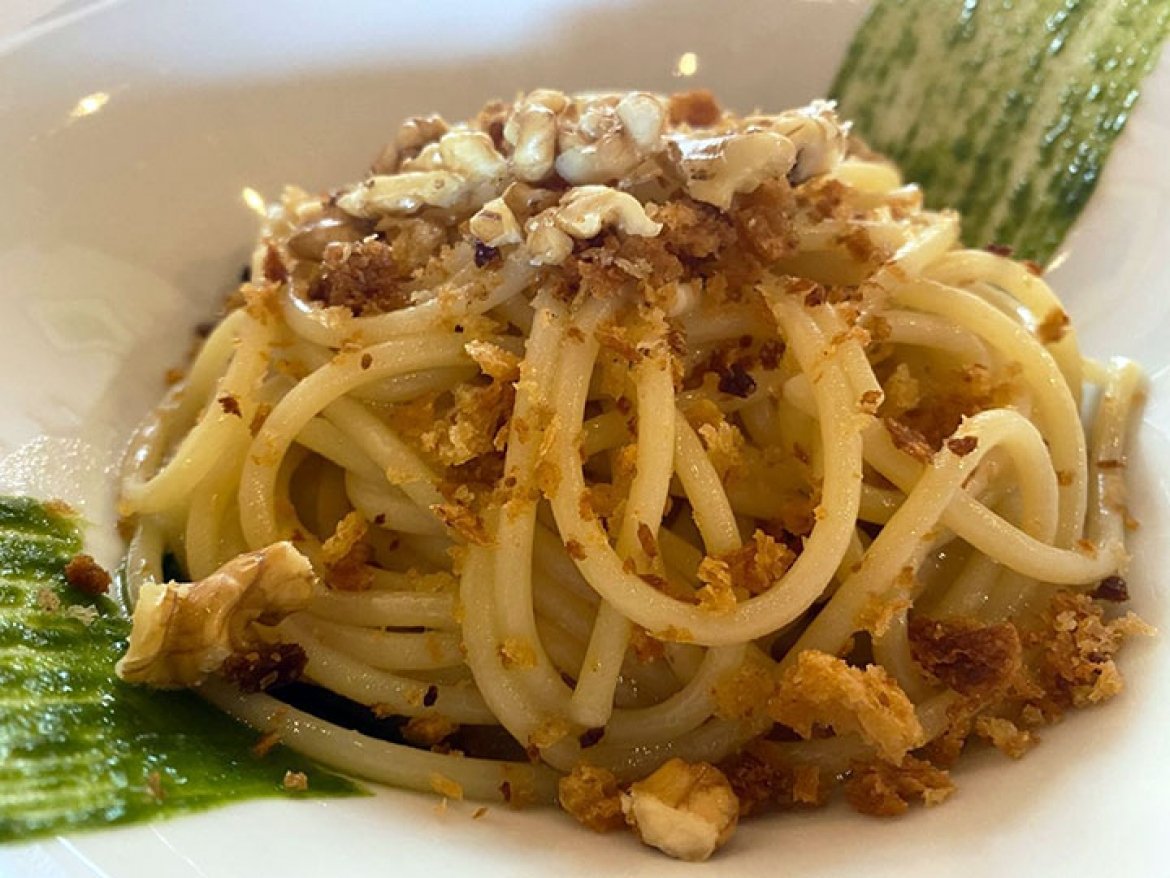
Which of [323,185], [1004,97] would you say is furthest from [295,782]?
[1004,97]

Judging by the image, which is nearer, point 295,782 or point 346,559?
point 295,782

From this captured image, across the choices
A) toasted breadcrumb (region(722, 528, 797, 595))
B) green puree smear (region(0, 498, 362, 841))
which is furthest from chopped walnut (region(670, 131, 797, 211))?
green puree smear (region(0, 498, 362, 841))

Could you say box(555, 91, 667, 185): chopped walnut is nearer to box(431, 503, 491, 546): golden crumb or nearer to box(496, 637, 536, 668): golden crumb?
box(431, 503, 491, 546): golden crumb

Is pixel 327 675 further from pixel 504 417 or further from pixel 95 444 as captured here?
pixel 95 444

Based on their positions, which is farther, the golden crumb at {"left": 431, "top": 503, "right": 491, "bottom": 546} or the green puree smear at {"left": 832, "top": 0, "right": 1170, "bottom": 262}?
the green puree smear at {"left": 832, "top": 0, "right": 1170, "bottom": 262}

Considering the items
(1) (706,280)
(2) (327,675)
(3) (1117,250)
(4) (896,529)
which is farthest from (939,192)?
(2) (327,675)

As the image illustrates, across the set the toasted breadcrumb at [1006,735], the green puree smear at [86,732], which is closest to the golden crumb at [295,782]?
the green puree smear at [86,732]

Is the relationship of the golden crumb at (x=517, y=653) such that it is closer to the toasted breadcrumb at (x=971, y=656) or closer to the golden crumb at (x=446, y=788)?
the golden crumb at (x=446, y=788)

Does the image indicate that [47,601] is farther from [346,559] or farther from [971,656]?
[971,656]
